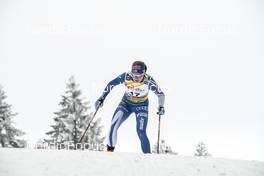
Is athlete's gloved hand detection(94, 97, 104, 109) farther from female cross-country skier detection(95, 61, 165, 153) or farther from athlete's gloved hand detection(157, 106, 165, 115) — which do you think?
athlete's gloved hand detection(157, 106, 165, 115)

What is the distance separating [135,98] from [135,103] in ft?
0.52

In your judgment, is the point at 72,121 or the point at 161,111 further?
the point at 72,121

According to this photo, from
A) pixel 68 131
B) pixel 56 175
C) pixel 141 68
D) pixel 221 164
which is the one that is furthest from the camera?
pixel 68 131

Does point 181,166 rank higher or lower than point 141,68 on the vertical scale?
lower

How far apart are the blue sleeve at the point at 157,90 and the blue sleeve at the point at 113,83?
2.80 ft

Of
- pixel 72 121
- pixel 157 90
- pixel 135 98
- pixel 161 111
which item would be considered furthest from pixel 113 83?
pixel 72 121

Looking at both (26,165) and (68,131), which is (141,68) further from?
(68,131)

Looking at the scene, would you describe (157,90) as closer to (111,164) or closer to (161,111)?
(161,111)

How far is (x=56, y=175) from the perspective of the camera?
258 inches

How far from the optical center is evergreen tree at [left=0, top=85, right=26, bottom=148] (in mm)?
22567

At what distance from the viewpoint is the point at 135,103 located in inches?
414

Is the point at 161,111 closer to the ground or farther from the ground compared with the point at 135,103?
closer to the ground

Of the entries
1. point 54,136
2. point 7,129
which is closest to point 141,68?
point 54,136

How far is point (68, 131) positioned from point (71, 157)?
45.7 feet
